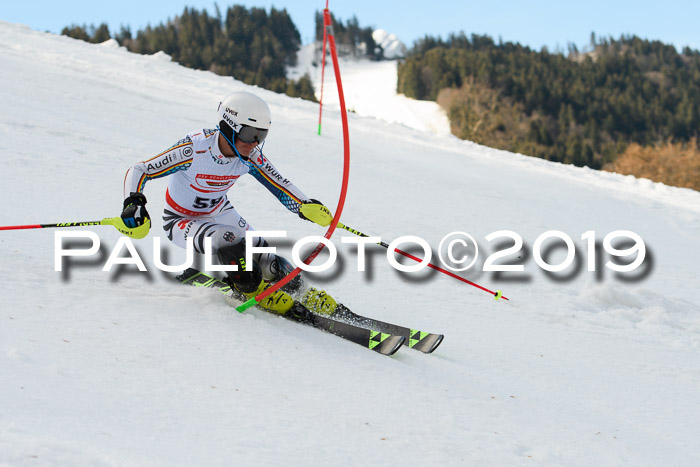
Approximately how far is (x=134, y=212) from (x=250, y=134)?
875 millimetres

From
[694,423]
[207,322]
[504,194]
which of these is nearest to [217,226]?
[207,322]

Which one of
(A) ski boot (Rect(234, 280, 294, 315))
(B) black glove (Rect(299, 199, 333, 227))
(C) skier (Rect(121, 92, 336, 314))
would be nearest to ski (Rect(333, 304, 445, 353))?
(C) skier (Rect(121, 92, 336, 314))

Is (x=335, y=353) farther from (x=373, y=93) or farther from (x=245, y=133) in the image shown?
(x=373, y=93)

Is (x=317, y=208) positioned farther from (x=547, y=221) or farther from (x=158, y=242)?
(x=547, y=221)

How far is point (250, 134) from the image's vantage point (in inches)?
158

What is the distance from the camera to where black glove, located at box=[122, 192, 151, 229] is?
3.76 m

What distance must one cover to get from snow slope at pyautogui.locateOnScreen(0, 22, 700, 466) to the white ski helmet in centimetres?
112

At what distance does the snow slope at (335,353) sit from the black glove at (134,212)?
47 centimetres

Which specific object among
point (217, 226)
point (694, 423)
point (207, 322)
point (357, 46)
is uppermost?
point (357, 46)

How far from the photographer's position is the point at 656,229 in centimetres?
982

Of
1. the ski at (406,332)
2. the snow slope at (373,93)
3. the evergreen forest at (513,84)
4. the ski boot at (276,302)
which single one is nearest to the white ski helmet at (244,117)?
the ski boot at (276,302)

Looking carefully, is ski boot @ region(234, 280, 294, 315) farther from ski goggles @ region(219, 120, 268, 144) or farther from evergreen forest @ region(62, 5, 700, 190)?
evergreen forest @ region(62, 5, 700, 190)

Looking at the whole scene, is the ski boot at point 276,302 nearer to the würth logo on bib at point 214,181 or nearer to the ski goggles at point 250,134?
the würth logo on bib at point 214,181

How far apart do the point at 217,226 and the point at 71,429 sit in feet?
6.61
